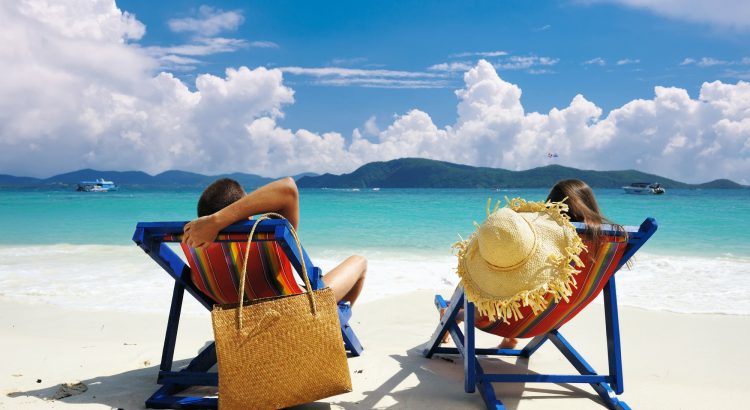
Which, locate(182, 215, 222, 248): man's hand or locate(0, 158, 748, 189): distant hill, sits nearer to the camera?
locate(182, 215, 222, 248): man's hand

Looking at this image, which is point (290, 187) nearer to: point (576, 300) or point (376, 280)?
point (576, 300)

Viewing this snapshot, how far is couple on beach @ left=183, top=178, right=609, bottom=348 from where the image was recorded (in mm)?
2479

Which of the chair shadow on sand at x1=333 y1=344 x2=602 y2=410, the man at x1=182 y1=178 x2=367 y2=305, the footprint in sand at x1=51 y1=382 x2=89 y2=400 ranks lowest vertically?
the chair shadow on sand at x1=333 y1=344 x2=602 y2=410

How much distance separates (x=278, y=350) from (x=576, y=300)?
5.00ft

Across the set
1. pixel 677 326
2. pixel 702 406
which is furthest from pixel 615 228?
pixel 677 326

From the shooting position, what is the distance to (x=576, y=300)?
9.46ft

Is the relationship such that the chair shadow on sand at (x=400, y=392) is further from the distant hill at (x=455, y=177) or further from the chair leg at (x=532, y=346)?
the distant hill at (x=455, y=177)

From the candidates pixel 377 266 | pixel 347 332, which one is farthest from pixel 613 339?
pixel 377 266

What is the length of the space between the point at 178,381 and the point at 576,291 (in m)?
2.18

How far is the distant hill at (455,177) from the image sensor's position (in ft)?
326

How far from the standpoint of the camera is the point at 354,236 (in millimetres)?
14820

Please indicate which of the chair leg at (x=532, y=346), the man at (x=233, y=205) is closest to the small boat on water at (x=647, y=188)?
the chair leg at (x=532, y=346)

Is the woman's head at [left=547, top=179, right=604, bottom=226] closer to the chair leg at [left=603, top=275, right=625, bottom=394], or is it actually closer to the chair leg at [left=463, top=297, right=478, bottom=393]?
the chair leg at [left=603, top=275, right=625, bottom=394]

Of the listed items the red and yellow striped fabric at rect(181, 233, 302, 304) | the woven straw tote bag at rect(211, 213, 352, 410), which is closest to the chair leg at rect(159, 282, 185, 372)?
the red and yellow striped fabric at rect(181, 233, 302, 304)
